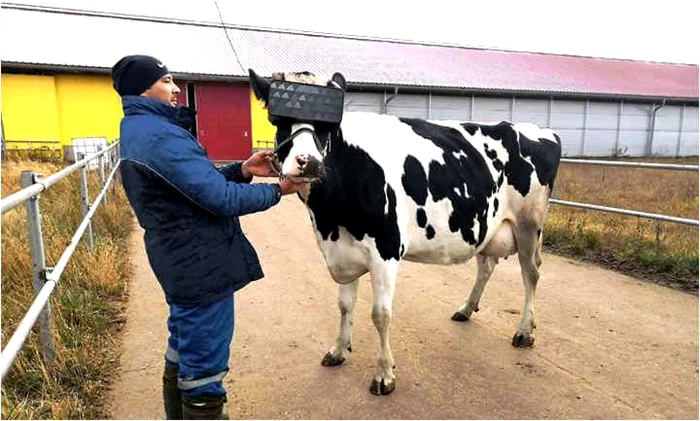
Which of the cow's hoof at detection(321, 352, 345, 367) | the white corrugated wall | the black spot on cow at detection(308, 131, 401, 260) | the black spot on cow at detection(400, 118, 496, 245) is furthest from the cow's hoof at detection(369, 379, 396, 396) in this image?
the white corrugated wall

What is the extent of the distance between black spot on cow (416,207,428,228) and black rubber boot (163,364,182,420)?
1740 millimetres

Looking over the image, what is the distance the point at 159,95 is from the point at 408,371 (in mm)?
2332

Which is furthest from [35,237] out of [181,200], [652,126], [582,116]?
[652,126]

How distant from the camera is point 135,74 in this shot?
211cm

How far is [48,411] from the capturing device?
2.66 metres

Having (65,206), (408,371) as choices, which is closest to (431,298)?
(408,371)

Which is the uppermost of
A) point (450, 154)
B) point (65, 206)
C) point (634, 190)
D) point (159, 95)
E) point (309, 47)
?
point (309, 47)

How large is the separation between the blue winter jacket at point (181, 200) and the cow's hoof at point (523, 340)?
7.71 ft

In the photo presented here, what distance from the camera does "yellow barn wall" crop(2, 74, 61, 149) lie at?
707 inches

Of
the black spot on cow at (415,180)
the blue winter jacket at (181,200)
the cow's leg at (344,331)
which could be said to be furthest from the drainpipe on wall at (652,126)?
the blue winter jacket at (181,200)

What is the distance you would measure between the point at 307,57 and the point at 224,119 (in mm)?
5639

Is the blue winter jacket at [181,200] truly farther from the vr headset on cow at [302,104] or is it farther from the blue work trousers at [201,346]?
the vr headset on cow at [302,104]

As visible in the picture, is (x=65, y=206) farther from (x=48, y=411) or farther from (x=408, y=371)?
(x=408, y=371)

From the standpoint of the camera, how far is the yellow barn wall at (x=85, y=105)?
1878 centimetres
